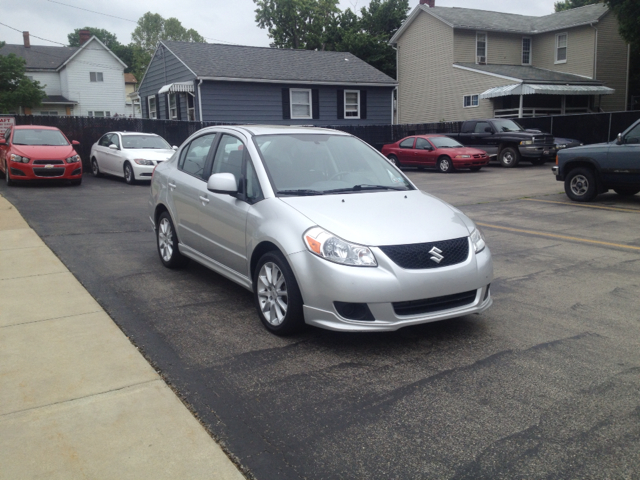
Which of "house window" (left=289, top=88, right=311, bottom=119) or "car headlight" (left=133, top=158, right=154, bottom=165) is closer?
"car headlight" (left=133, top=158, right=154, bottom=165)

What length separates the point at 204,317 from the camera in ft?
17.9

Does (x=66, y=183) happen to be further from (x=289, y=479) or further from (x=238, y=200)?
(x=289, y=479)

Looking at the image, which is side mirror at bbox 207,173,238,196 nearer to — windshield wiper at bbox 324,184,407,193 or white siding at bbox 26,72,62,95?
windshield wiper at bbox 324,184,407,193

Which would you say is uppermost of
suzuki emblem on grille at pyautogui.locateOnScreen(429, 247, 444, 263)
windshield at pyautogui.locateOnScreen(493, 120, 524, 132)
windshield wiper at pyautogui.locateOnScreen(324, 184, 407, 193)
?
windshield at pyautogui.locateOnScreen(493, 120, 524, 132)

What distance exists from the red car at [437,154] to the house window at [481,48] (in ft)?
45.2

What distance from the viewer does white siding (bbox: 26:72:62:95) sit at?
4875cm

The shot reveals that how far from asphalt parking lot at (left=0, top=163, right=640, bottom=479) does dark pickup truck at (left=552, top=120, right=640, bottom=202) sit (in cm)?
464

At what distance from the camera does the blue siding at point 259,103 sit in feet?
87.7

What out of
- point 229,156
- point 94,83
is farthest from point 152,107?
point 229,156

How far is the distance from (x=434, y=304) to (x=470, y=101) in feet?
102

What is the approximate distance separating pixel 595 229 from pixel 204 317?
718cm

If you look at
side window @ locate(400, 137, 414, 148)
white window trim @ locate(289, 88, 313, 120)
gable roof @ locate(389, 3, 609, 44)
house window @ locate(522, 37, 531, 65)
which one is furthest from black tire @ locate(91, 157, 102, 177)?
house window @ locate(522, 37, 531, 65)

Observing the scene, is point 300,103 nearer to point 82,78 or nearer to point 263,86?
point 263,86

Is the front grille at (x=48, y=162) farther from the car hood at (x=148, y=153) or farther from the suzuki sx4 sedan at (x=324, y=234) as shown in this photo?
the suzuki sx4 sedan at (x=324, y=234)
